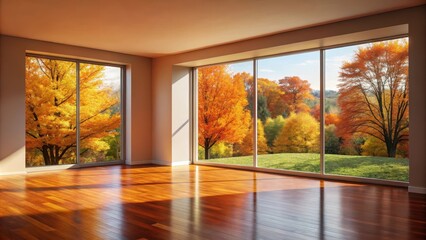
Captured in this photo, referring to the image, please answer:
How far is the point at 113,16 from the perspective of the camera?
210 inches

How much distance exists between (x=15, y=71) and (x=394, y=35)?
6.35 meters

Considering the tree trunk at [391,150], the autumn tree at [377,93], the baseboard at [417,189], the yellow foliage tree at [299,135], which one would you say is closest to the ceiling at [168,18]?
the autumn tree at [377,93]

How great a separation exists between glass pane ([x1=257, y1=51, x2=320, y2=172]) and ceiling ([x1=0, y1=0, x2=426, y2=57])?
36.3 inches

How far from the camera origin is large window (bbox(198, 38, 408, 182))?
571 centimetres

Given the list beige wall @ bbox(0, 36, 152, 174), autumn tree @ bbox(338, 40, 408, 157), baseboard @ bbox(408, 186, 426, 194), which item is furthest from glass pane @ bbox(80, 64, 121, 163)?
baseboard @ bbox(408, 186, 426, 194)

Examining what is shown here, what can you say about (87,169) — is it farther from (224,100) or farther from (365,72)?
(365,72)

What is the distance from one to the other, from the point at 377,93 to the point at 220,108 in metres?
3.40

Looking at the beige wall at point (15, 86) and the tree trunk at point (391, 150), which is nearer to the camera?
the tree trunk at point (391, 150)

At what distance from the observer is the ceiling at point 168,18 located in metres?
4.79

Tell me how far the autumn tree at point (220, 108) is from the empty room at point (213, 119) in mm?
33

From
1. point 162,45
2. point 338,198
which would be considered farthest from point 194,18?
point 338,198

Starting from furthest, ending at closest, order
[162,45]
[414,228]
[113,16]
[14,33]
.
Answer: [162,45], [14,33], [113,16], [414,228]

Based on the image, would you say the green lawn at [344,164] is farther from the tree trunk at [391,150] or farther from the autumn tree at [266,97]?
the autumn tree at [266,97]

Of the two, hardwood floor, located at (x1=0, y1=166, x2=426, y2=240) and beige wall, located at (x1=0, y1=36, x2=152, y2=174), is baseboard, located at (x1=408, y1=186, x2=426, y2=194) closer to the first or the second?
hardwood floor, located at (x1=0, y1=166, x2=426, y2=240)
